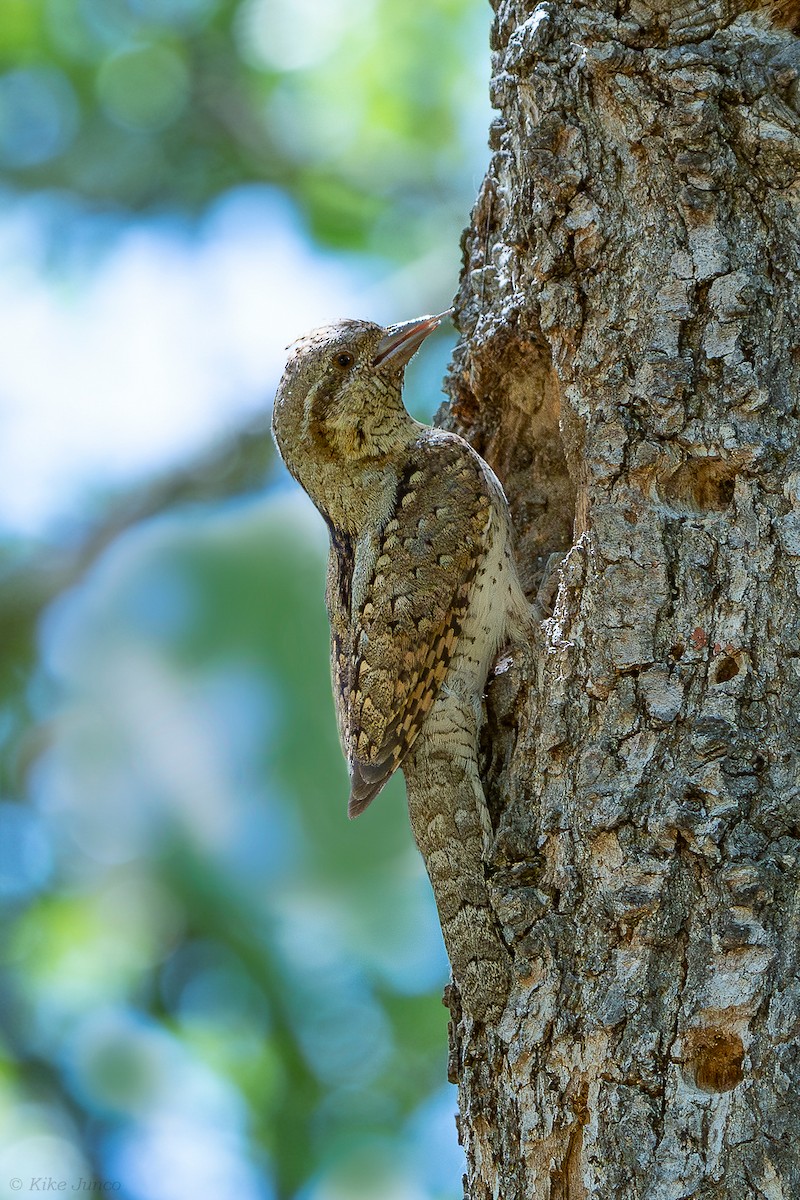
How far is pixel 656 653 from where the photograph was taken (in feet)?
9.70

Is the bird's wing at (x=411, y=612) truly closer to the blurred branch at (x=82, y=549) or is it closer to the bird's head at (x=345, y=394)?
the bird's head at (x=345, y=394)

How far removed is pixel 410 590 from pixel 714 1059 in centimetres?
169

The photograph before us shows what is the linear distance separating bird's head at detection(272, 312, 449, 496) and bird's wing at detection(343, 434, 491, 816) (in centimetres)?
32

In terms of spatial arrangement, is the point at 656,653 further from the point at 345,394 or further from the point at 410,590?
the point at 345,394

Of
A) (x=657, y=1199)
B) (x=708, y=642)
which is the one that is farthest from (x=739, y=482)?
(x=657, y=1199)

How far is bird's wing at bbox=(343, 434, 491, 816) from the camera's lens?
3613 millimetres

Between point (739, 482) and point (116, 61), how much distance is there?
586cm

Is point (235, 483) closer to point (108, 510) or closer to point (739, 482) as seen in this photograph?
point (108, 510)

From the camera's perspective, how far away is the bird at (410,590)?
3.38 metres

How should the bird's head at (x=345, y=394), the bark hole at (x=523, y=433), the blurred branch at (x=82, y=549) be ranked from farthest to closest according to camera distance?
the blurred branch at (x=82, y=549) → the bird's head at (x=345, y=394) → the bark hole at (x=523, y=433)

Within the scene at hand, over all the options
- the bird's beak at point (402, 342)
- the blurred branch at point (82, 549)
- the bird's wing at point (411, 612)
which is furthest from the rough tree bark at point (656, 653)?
the blurred branch at point (82, 549)

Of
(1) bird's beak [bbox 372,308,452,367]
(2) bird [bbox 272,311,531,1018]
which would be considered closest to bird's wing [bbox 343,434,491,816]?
(2) bird [bbox 272,311,531,1018]

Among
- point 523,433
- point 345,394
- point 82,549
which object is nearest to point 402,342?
point 345,394

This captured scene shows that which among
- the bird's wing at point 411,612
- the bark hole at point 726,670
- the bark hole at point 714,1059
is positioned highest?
the bird's wing at point 411,612
